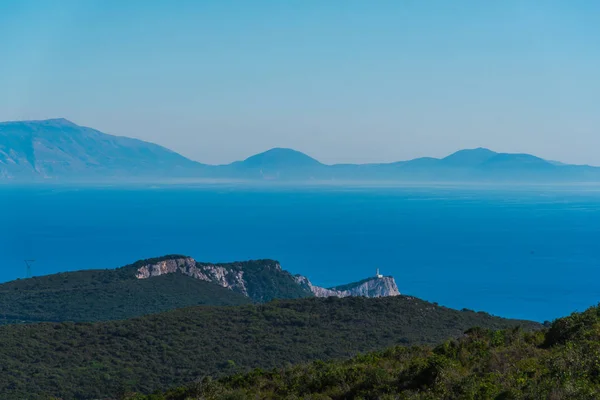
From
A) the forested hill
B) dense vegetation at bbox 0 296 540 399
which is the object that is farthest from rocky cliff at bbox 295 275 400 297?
dense vegetation at bbox 0 296 540 399

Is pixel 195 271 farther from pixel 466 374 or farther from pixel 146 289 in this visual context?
pixel 466 374

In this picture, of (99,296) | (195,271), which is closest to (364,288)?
(195,271)

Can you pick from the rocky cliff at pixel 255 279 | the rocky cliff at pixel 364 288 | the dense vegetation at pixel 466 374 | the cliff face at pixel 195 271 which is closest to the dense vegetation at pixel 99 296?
the cliff face at pixel 195 271

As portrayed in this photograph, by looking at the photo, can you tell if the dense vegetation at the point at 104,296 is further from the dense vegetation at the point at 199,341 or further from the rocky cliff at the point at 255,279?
the dense vegetation at the point at 199,341

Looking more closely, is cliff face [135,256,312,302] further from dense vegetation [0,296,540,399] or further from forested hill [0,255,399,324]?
dense vegetation [0,296,540,399]

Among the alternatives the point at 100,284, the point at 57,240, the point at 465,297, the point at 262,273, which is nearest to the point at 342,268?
the point at 465,297

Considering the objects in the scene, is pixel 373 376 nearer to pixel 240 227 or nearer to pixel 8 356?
pixel 8 356
